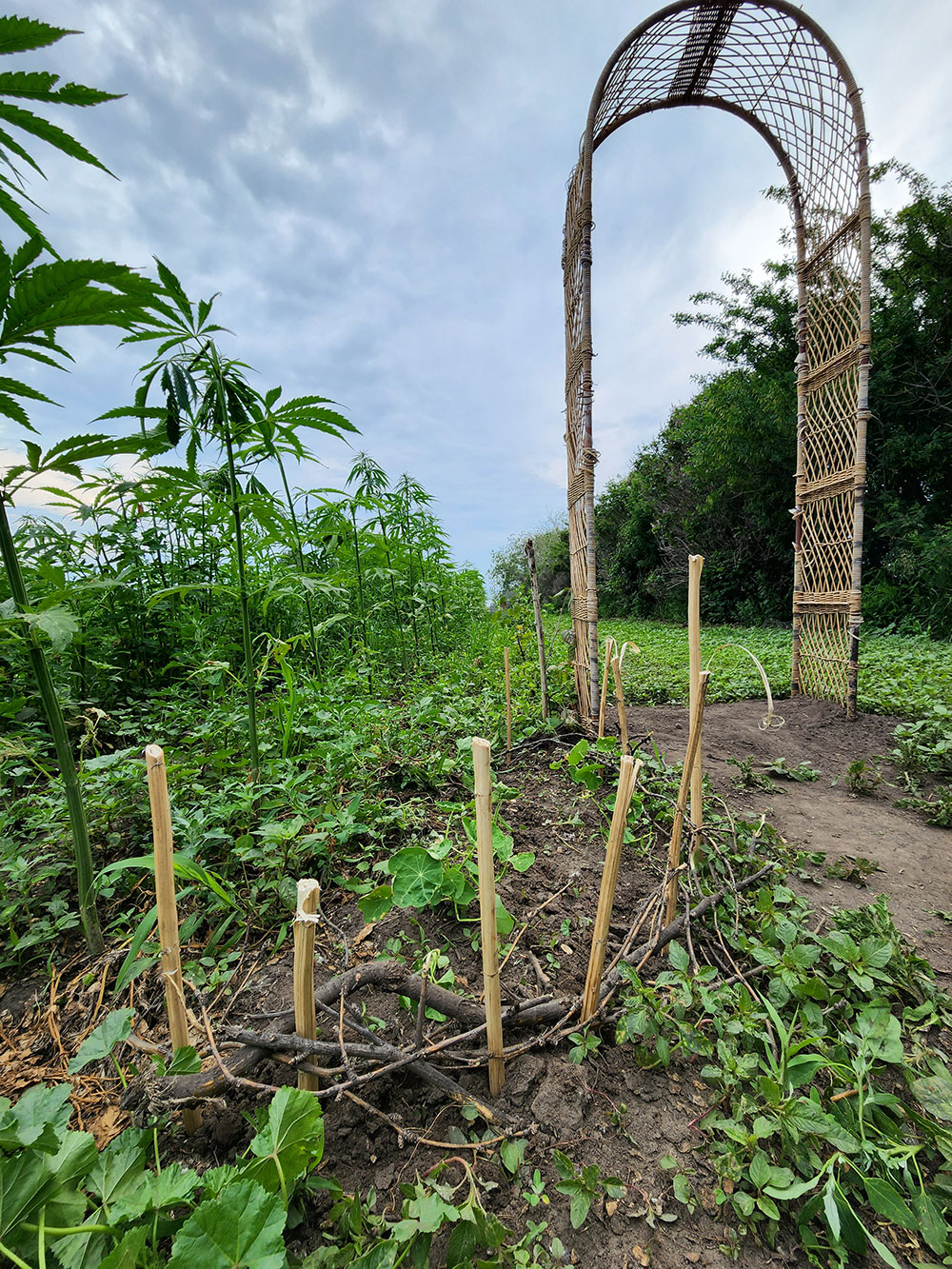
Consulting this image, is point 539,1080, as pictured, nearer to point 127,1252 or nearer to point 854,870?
point 127,1252

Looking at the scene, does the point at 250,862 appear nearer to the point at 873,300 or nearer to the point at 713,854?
the point at 713,854

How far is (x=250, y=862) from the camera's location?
1.38 meters

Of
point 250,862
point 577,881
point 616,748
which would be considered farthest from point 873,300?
point 250,862

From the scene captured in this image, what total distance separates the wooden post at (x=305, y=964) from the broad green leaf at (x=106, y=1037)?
0.74 feet

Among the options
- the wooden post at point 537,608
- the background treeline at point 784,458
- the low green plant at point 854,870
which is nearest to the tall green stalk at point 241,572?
the wooden post at point 537,608

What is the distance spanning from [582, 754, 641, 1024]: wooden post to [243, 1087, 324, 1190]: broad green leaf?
460 millimetres

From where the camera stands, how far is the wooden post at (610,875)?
84 centimetres

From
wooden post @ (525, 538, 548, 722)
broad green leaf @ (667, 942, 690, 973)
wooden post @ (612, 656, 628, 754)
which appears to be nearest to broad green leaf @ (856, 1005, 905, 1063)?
broad green leaf @ (667, 942, 690, 973)

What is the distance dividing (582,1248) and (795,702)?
396 cm

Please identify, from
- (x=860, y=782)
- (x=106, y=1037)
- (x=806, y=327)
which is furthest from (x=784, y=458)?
(x=106, y=1037)

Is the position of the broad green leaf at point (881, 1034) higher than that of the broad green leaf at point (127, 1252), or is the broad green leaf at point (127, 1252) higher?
the broad green leaf at point (127, 1252)

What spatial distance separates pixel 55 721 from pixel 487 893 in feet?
2.71

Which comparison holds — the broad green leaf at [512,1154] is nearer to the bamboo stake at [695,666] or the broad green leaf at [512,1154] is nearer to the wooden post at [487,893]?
the wooden post at [487,893]

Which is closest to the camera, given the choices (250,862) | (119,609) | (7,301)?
(7,301)
